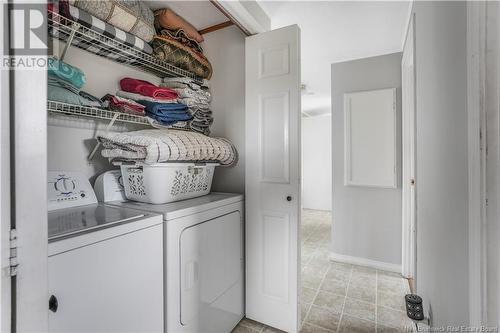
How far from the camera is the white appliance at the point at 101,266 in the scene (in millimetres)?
847

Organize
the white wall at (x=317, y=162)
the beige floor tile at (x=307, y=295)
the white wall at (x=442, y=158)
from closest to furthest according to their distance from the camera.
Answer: the white wall at (x=442, y=158), the beige floor tile at (x=307, y=295), the white wall at (x=317, y=162)

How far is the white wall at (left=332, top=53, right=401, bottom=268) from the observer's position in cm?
267

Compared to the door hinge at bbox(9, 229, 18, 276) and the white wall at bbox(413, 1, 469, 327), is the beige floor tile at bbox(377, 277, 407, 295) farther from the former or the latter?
the door hinge at bbox(9, 229, 18, 276)

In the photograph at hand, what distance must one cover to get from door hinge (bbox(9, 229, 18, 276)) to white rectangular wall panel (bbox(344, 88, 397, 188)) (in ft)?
9.44

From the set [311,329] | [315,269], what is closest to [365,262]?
[315,269]

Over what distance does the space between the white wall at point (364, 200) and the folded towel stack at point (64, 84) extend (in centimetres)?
255

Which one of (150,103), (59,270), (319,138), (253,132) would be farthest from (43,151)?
(319,138)

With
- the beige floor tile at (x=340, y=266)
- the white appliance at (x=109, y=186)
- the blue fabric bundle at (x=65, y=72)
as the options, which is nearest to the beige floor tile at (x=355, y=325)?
the beige floor tile at (x=340, y=266)

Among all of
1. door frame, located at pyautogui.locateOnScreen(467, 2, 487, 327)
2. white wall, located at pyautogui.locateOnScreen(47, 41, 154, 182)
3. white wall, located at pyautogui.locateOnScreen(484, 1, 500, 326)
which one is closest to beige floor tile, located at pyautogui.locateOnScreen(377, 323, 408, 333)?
door frame, located at pyautogui.locateOnScreen(467, 2, 487, 327)

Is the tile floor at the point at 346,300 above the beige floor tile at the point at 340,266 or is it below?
below

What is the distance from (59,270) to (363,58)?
3.17m

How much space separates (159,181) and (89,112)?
534 mm

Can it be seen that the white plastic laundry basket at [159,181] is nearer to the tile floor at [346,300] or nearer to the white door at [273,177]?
the white door at [273,177]

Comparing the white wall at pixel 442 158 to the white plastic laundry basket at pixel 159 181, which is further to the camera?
the white plastic laundry basket at pixel 159 181
